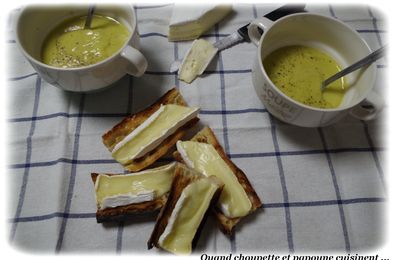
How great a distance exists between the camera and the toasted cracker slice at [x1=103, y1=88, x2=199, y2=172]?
2.49ft

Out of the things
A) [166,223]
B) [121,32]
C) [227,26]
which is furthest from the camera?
[227,26]

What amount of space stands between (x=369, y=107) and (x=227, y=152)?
0.30 meters

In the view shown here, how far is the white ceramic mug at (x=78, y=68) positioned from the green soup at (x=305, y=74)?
0.29 meters

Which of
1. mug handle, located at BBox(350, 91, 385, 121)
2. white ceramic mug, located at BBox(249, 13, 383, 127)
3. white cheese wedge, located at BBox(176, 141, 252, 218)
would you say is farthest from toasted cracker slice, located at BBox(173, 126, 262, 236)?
mug handle, located at BBox(350, 91, 385, 121)

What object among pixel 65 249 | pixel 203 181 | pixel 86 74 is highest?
pixel 86 74

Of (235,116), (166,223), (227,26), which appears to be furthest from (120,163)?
(227,26)

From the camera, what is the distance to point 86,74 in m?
0.71

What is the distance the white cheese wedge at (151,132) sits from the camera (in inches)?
29.6

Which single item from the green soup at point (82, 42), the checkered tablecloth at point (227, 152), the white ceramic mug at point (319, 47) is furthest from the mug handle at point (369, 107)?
the green soup at point (82, 42)

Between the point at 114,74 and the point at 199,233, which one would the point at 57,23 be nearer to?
the point at 114,74

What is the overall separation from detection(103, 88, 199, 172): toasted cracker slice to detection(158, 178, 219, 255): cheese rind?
12cm

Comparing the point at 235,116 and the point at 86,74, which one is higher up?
the point at 86,74

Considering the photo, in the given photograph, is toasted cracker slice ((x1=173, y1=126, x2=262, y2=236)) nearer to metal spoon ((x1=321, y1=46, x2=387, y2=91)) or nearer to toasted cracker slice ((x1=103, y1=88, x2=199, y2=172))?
toasted cracker slice ((x1=103, y1=88, x2=199, y2=172))

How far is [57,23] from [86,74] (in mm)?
203
